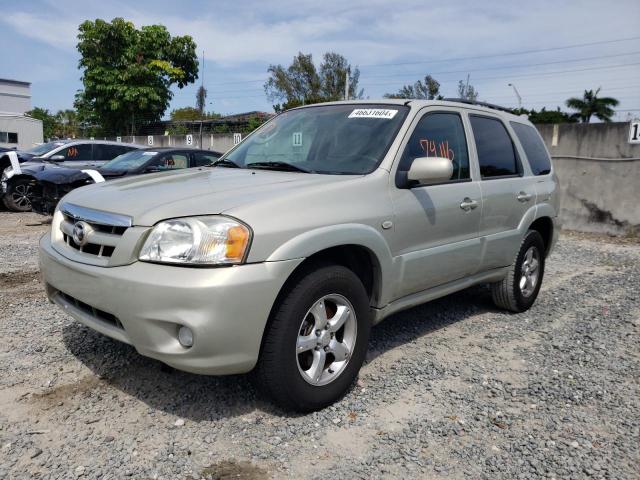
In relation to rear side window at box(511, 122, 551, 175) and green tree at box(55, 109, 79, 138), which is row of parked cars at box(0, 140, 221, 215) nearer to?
rear side window at box(511, 122, 551, 175)

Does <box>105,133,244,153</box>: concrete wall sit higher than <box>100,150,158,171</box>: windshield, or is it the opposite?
<box>105,133,244,153</box>: concrete wall

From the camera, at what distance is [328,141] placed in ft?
12.1

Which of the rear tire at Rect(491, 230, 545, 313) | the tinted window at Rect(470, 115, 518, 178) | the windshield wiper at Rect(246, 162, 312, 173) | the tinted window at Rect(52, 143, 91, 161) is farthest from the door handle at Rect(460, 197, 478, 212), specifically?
the tinted window at Rect(52, 143, 91, 161)

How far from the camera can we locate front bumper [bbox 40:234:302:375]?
7.98 feet

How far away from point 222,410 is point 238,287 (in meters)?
0.88

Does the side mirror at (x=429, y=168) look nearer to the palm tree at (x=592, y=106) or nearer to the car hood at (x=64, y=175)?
the car hood at (x=64, y=175)

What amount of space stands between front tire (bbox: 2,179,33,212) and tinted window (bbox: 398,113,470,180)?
29.8 feet

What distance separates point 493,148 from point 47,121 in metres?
77.1

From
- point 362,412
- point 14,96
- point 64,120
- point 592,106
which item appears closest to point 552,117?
point 592,106

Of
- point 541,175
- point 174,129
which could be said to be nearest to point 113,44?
point 174,129

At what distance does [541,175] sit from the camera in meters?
5.02

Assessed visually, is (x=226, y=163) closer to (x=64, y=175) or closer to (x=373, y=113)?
(x=373, y=113)

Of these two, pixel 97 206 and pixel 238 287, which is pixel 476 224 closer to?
pixel 238 287

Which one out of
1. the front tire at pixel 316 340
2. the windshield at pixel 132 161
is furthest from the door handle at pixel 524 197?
the windshield at pixel 132 161
